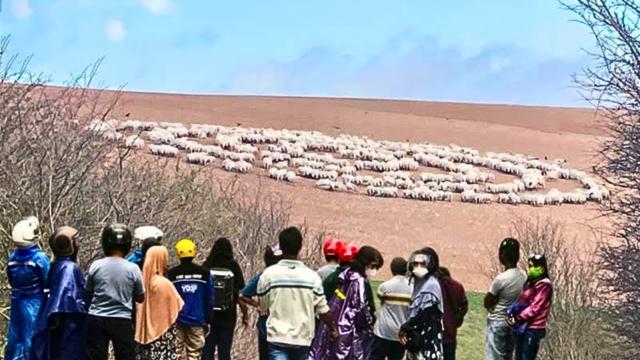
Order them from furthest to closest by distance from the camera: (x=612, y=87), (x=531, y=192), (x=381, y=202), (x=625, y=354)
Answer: (x=531, y=192) → (x=381, y=202) → (x=625, y=354) → (x=612, y=87)

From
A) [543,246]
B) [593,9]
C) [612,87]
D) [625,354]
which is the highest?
[593,9]

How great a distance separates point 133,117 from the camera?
197 feet

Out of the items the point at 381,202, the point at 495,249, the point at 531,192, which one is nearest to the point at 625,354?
the point at 495,249

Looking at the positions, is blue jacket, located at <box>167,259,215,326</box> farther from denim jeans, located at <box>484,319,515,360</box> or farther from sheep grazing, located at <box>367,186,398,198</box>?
sheep grazing, located at <box>367,186,398,198</box>

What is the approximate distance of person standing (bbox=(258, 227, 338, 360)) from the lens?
10.5m

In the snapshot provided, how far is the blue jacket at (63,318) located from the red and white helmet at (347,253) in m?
3.12

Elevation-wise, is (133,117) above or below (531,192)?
above

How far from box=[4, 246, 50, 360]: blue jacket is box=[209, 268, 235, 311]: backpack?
196 centimetres

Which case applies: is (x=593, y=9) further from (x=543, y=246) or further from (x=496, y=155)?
(x=496, y=155)

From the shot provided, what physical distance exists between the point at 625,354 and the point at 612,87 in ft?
14.1

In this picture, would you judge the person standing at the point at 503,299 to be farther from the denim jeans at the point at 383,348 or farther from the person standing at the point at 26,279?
the person standing at the point at 26,279

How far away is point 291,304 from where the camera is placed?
34.4 ft

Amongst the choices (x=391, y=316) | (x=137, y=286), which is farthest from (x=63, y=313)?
(x=391, y=316)

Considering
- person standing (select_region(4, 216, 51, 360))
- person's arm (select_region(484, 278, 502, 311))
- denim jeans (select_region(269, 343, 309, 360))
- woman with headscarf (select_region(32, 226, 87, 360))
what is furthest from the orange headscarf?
person's arm (select_region(484, 278, 502, 311))
